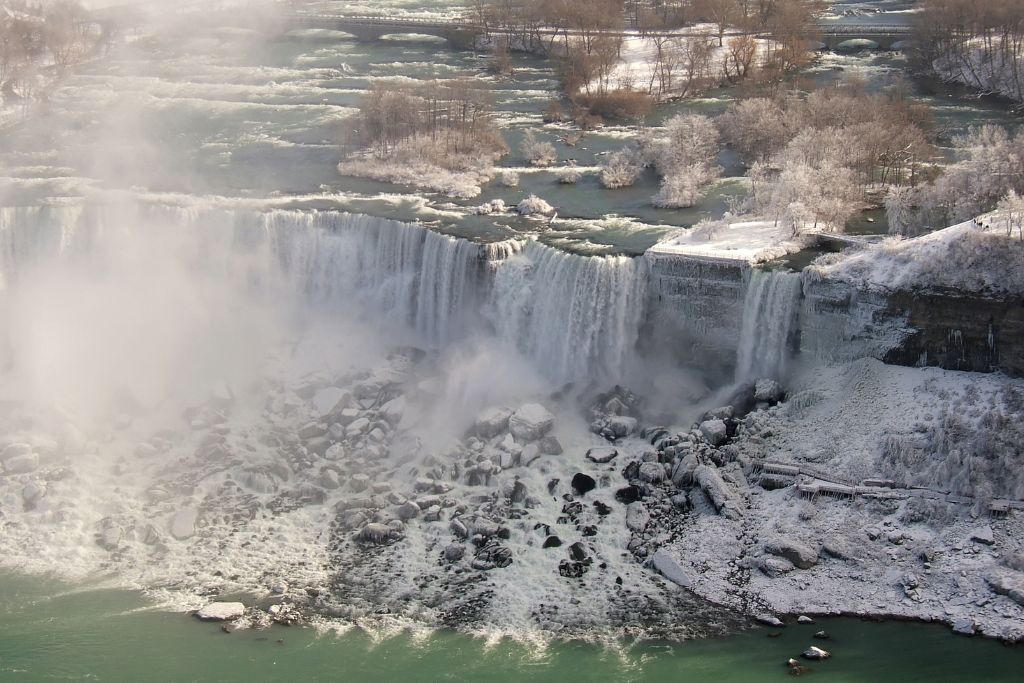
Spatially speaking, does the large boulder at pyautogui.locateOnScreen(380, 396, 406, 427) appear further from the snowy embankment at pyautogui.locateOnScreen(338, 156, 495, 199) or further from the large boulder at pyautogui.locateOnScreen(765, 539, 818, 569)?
the snowy embankment at pyautogui.locateOnScreen(338, 156, 495, 199)

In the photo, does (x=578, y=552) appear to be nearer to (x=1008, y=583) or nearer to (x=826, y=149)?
(x=1008, y=583)

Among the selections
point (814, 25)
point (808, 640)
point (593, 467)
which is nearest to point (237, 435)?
point (593, 467)

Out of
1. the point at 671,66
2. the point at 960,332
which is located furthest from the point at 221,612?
the point at 671,66

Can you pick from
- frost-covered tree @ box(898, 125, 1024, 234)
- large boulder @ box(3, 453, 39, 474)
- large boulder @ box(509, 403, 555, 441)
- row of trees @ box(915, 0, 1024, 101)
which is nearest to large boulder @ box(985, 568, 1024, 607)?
large boulder @ box(509, 403, 555, 441)

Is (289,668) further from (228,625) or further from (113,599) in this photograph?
(113,599)

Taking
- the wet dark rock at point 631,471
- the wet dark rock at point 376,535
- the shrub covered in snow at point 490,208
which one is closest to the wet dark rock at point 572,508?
the wet dark rock at point 631,471

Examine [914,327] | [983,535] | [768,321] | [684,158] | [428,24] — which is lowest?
[983,535]

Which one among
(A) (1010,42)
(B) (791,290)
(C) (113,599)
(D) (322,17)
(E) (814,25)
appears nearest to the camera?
(C) (113,599)
